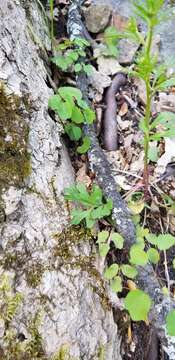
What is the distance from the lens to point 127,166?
231 cm

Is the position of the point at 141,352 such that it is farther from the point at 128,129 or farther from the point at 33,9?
the point at 33,9

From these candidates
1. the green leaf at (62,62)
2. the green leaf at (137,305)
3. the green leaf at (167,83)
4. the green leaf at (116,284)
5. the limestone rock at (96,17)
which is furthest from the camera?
the limestone rock at (96,17)

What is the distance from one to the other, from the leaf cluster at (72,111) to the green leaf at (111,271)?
2.27 feet

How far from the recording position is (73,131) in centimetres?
212

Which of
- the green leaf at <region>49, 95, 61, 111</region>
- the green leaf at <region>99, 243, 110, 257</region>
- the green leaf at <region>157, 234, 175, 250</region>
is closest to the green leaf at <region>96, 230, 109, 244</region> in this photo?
the green leaf at <region>99, 243, 110, 257</region>

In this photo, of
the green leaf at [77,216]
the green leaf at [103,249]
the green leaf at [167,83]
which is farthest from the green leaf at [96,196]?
the green leaf at [167,83]

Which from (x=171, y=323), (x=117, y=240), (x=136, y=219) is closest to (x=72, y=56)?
(x=136, y=219)

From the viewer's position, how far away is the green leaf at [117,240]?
1.75 m

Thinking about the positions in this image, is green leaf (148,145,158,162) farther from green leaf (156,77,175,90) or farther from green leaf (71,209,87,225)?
green leaf (71,209,87,225)

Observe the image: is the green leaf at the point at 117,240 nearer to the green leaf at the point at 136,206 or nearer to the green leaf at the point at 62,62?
the green leaf at the point at 136,206

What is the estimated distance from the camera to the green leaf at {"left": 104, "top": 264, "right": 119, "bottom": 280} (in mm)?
1715

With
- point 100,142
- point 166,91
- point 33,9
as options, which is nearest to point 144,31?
point 166,91

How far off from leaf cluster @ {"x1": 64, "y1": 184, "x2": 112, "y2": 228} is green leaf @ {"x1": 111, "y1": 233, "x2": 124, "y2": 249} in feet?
0.35

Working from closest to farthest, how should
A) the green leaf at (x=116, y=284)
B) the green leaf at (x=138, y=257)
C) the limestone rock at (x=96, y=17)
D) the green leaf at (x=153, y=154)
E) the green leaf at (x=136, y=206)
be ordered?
1. the green leaf at (x=138, y=257)
2. the green leaf at (x=116, y=284)
3. the green leaf at (x=136, y=206)
4. the green leaf at (x=153, y=154)
5. the limestone rock at (x=96, y=17)
